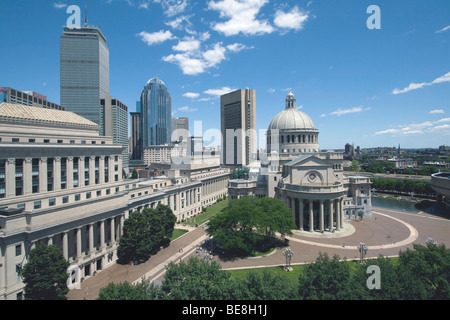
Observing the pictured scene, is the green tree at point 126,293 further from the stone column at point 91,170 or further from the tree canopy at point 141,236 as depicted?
the stone column at point 91,170

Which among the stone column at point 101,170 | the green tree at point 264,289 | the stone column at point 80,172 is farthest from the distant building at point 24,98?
the green tree at point 264,289

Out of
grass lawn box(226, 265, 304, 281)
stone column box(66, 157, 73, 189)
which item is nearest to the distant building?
stone column box(66, 157, 73, 189)

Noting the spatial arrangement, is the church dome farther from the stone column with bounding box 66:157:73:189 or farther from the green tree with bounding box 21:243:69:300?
the green tree with bounding box 21:243:69:300

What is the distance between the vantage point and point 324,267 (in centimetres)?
2752

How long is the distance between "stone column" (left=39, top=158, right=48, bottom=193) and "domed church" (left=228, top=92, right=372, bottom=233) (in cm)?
5153

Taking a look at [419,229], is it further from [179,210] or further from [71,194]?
[71,194]

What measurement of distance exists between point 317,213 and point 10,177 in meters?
64.0

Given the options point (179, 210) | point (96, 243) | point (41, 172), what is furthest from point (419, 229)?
point (41, 172)

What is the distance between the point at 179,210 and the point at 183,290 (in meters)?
51.5

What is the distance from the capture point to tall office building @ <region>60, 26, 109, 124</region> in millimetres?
157875

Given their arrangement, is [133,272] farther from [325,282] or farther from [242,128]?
[242,128]

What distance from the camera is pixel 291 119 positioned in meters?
85.6

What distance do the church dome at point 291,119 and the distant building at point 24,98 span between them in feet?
436
